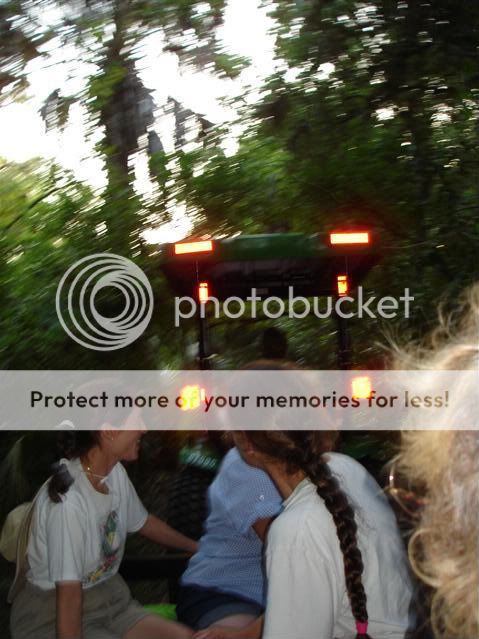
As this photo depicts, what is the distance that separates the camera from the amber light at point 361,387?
239 cm

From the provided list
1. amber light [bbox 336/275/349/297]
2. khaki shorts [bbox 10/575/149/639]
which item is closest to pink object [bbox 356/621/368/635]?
khaki shorts [bbox 10/575/149/639]

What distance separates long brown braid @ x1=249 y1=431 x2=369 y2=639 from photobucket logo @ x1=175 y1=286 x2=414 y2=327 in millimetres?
825

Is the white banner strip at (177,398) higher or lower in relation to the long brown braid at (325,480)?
lower

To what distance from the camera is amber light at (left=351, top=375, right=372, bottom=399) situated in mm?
2391

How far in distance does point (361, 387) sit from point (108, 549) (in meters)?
0.80

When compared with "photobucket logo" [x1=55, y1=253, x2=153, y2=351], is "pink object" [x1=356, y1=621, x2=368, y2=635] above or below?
above

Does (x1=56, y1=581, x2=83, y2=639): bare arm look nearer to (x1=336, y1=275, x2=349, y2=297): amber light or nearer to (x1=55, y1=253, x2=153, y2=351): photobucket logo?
(x1=55, y1=253, x2=153, y2=351): photobucket logo

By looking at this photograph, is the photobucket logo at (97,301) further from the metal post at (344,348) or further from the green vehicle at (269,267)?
the metal post at (344,348)

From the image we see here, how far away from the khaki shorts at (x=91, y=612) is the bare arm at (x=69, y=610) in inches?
3.9

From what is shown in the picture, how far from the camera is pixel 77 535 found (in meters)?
1.94

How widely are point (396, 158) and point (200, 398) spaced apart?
1051mm

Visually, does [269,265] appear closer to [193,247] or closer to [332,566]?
[193,247]

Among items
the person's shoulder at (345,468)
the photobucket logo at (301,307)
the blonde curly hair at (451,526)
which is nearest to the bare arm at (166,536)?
the photobucket logo at (301,307)

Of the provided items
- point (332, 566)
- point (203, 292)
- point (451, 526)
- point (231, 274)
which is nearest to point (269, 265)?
point (231, 274)
